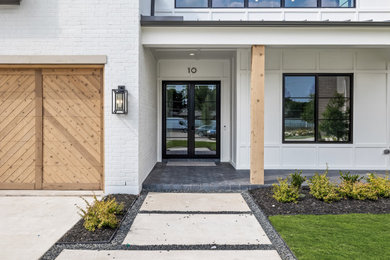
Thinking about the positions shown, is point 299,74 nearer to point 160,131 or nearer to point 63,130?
point 160,131

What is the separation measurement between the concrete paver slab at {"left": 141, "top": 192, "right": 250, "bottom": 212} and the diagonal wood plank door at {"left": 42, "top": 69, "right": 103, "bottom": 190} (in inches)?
52.7

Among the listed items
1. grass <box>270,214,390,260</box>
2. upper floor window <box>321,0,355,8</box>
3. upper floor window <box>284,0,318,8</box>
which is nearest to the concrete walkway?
grass <box>270,214,390,260</box>

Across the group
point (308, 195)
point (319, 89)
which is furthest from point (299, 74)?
point (308, 195)

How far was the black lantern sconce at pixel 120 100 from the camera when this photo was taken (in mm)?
5180

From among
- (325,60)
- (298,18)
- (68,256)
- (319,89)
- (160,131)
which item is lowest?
(68,256)

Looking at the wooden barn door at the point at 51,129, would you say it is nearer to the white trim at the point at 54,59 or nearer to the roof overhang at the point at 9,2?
the white trim at the point at 54,59

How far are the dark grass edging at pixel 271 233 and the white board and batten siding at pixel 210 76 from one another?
12.0 feet

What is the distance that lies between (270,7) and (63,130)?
6032 mm

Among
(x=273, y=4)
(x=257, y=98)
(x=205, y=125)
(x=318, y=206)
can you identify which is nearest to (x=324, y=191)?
(x=318, y=206)

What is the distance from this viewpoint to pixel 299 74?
754 cm

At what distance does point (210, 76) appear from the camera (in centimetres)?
866

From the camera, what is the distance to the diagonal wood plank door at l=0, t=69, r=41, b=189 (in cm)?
552

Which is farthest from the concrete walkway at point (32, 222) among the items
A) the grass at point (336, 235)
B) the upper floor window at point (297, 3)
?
the upper floor window at point (297, 3)

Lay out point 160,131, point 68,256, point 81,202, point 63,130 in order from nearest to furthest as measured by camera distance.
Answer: point 68,256 < point 81,202 < point 63,130 < point 160,131
